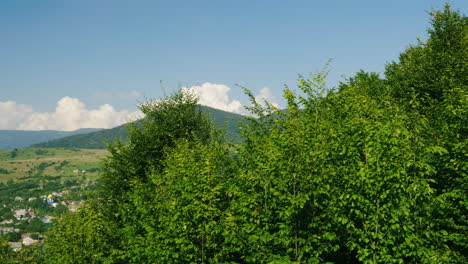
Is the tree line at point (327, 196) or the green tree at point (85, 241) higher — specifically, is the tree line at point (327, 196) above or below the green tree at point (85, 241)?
above

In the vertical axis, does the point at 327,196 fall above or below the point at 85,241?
above

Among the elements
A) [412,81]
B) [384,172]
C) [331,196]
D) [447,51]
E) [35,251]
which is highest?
[447,51]

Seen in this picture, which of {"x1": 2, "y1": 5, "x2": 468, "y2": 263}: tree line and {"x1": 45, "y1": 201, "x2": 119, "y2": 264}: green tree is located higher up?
{"x1": 2, "y1": 5, "x2": 468, "y2": 263}: tree line

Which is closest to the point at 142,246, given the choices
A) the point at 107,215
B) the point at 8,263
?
the point at 107,215

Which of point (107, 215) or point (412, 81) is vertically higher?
point (412, 81)

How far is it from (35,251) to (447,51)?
2358 inches

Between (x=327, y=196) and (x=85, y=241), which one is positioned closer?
(x=327, y=196)

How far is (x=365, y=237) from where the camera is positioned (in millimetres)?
12820

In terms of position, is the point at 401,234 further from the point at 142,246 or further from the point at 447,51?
the point at 447,51

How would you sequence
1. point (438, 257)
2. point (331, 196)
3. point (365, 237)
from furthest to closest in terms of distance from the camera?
point (331, 196), point (365, 237), point (438, 257)

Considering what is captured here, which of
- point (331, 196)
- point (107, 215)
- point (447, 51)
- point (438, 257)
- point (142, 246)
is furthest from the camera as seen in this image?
point (107, 215)

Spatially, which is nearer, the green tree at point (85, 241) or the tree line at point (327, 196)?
the tree line at point (327, 196)

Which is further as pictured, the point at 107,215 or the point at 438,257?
the point at 107,215

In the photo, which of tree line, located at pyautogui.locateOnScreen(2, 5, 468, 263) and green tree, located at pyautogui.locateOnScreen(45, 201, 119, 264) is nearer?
tree line, located at pyautogui.locateOnScreen(2, 5, 468, 263)
